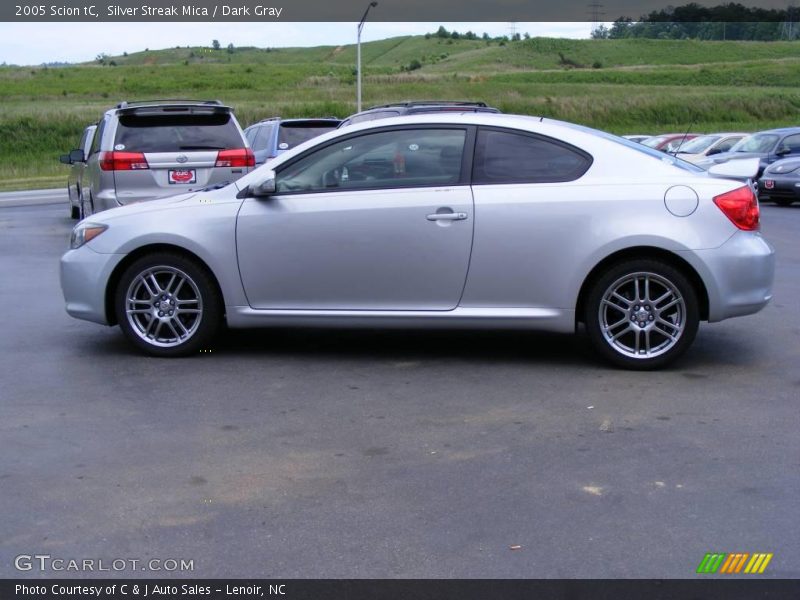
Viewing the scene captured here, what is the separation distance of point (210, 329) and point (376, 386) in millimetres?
1351

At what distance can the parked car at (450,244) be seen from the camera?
6.75 meters

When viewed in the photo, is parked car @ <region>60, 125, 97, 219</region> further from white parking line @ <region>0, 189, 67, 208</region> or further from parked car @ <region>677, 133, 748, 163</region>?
parked car @ <region>677, 133, 748, 163</region>

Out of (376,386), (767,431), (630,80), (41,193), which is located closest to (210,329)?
(376,386)

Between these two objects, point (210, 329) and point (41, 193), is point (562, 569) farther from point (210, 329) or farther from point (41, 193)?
point (41, 193)

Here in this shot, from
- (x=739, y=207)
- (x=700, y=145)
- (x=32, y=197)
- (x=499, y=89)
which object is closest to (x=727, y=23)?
(x=499, y=89)

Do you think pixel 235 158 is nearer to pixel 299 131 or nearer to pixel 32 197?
pixel 299 131

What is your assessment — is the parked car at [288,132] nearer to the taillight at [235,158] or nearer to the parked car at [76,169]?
the parked car at [76,169]

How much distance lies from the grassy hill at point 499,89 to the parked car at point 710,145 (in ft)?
57.6

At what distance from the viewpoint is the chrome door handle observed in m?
6.79

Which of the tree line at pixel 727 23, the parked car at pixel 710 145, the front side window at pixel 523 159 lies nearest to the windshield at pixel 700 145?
the parked car at pixel 710 145

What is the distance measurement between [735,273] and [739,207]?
0.43m
